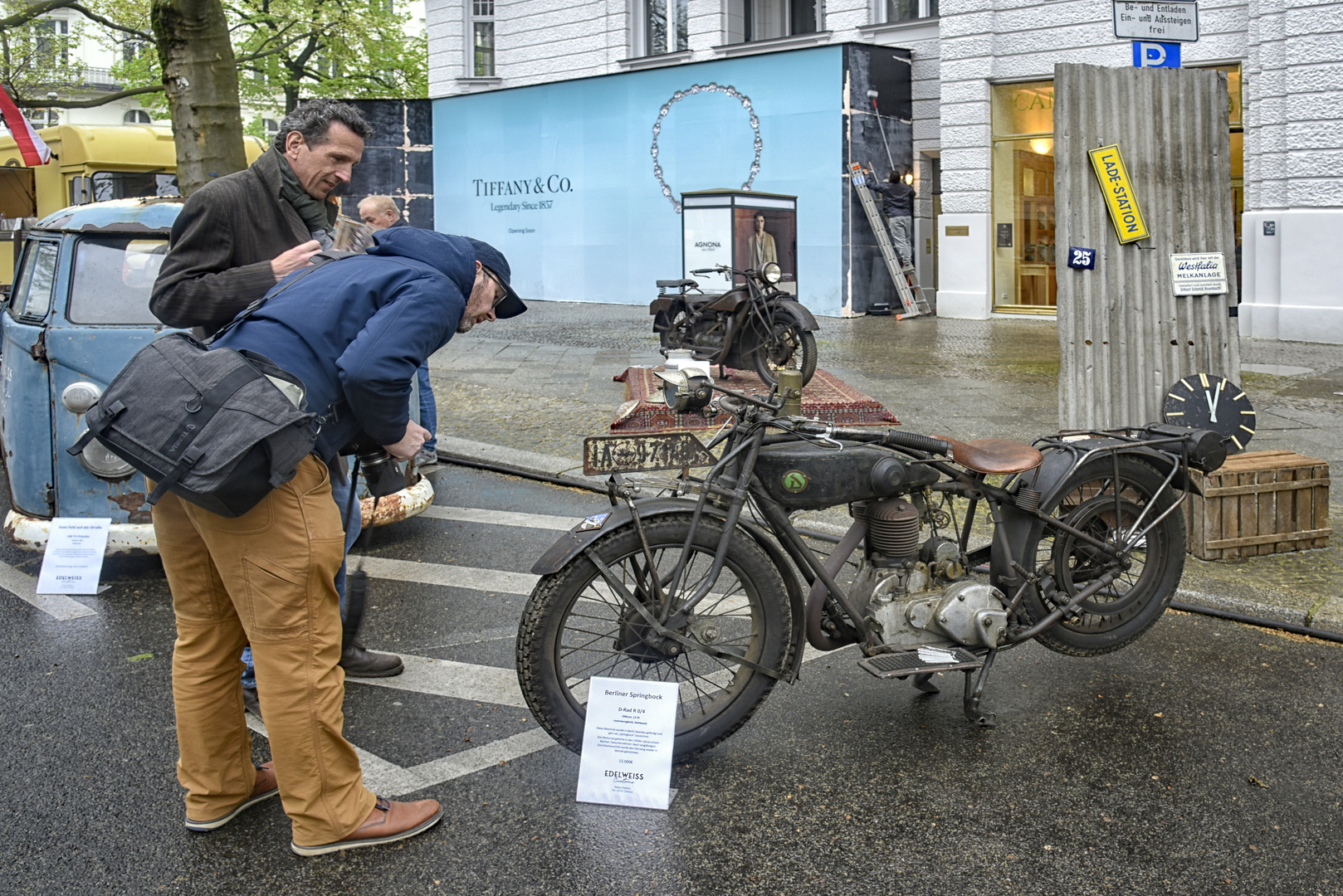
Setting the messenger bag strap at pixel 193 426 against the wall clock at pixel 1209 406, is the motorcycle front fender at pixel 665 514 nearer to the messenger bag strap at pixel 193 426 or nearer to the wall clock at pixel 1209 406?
the messenger bag strap at pixel 193 426

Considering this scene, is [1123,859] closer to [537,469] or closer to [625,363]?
[537,469]

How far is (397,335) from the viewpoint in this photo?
2.98 metres

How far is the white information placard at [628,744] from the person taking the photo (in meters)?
3.40

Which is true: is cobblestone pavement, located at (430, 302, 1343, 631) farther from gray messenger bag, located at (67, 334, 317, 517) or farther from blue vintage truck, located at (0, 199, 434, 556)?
gray messenger bag, located at (67, 334, 317, 517)

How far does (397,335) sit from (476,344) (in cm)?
1232

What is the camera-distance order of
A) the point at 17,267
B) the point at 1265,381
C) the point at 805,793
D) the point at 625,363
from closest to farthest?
1. the point at 805,793
2. the point at 17,267
3. the point at 1265,381
4. the point at 625,363

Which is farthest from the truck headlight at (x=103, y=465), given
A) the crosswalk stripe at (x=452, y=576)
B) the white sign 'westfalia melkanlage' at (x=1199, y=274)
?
the white sign 'westfalia melkanlage' at (x=1199, y=274)

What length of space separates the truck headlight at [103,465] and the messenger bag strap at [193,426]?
2983 mm

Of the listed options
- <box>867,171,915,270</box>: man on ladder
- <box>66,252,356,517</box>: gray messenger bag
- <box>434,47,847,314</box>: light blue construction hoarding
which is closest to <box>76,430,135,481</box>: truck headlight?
<box>66,252,356,517</box>: gray messenger bag

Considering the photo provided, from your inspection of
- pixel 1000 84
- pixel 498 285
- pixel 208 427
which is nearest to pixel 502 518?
pixel 498 285

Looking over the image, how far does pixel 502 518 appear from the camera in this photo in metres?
6.83

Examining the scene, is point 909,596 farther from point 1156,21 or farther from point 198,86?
point 198,86

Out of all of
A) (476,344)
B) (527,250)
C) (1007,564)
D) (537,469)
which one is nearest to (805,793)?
(1007,564)

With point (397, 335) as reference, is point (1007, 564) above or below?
below
